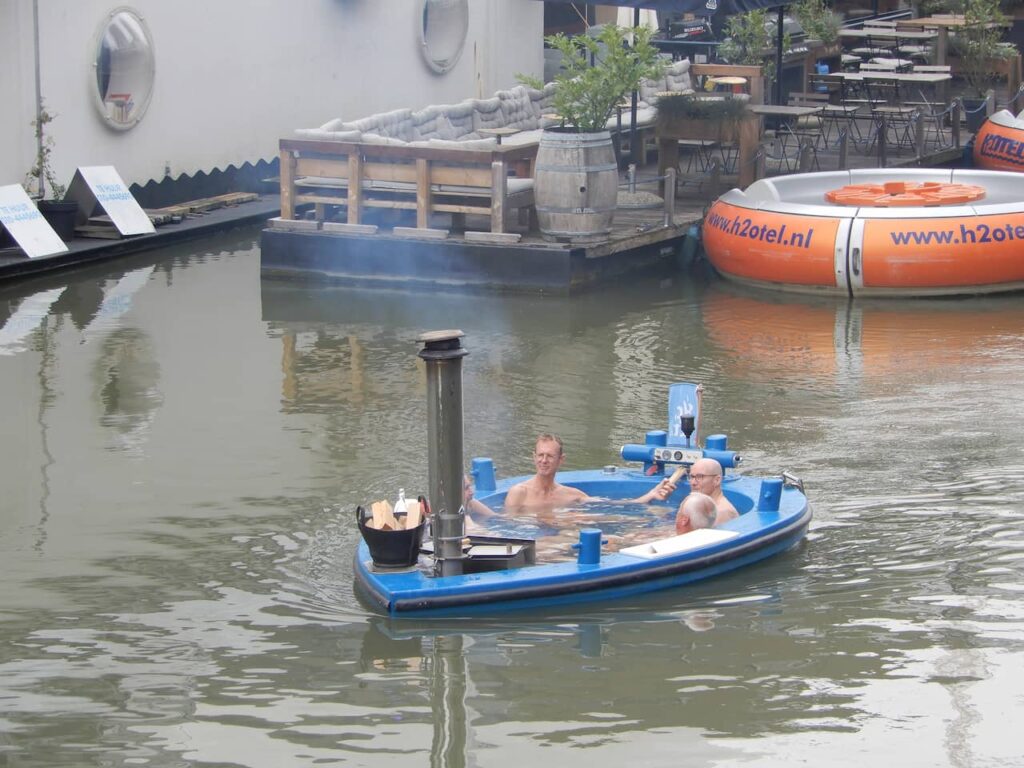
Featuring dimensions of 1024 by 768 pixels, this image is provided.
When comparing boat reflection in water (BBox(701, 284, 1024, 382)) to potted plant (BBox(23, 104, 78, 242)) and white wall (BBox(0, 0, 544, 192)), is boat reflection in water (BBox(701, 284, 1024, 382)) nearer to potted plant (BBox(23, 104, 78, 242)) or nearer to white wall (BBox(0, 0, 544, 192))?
potted plant (BBox(23, 104, 78, 242))

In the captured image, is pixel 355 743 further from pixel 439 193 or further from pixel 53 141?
pixel 53 141

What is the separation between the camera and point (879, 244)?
1564 cm

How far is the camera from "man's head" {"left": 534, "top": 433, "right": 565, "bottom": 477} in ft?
30.0

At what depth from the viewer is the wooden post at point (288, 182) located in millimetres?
16531

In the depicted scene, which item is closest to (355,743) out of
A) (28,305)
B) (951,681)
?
(951,681)

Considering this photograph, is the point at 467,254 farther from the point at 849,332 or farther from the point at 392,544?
the point at 392,544

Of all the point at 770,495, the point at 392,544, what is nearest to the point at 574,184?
the point at 770,495

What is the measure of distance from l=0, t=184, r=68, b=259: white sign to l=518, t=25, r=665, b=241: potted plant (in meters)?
4.97

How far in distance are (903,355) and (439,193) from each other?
5004 mm

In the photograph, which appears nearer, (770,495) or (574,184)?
(770,495)

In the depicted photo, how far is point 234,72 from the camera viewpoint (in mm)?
20422

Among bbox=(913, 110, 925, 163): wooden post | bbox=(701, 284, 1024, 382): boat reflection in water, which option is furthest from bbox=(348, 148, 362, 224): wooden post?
bbox=(913, 110, 925, 163): wooden post

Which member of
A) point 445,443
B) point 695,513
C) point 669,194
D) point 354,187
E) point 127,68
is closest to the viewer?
point 445,443

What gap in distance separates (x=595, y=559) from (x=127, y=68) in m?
12.4
